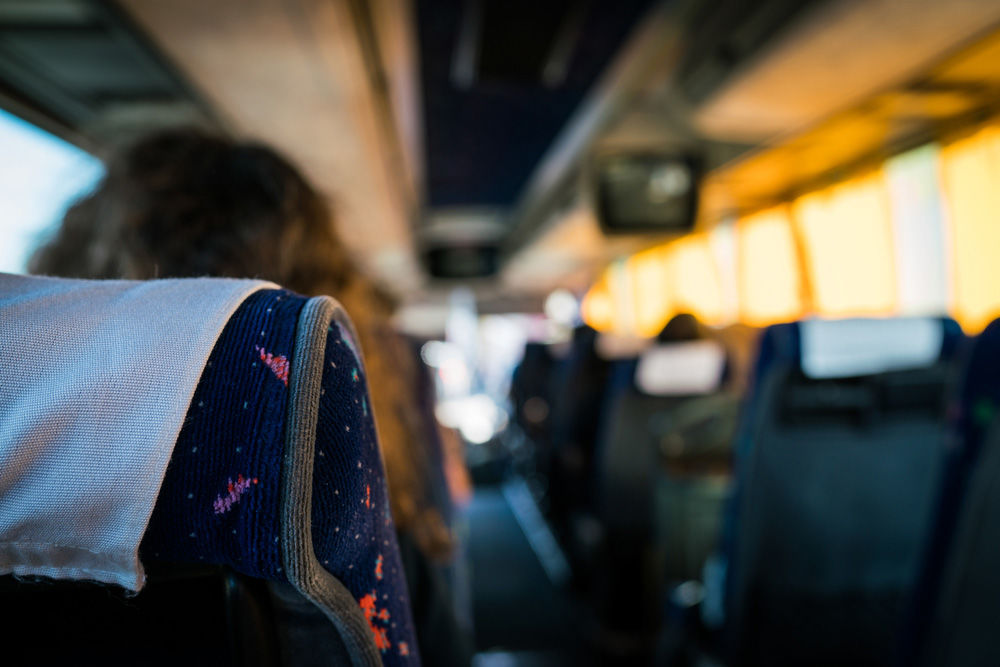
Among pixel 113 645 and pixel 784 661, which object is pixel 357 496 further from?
pixel 784 661

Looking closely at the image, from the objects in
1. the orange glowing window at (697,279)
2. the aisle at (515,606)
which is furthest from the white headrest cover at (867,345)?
the orange glowing window at (697,279)

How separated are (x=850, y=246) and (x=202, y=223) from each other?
14.3 ft

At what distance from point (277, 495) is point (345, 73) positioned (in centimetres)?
268

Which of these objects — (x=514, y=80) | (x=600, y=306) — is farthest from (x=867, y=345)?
(x=600, y=306)

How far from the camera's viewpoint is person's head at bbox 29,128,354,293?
2.83ft

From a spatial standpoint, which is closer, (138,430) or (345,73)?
(138,430)

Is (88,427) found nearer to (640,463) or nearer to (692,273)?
(640,463)

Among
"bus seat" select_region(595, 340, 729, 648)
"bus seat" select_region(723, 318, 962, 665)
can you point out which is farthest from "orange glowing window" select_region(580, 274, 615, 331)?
"bus seat" select_region(723, 318, 962, 665)

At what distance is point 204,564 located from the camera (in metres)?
0.40

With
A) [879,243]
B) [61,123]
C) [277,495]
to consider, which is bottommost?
[277,495]

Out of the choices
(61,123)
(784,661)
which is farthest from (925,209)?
(61,123)

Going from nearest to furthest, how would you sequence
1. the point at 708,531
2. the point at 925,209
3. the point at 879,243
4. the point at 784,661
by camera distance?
the point at 784,661 → the point at 708,531 → the point at 925,209 → the point at 879,243

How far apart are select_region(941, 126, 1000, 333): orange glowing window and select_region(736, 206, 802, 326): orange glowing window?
4.60 ft

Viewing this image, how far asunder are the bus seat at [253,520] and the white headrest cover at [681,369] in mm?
2159
